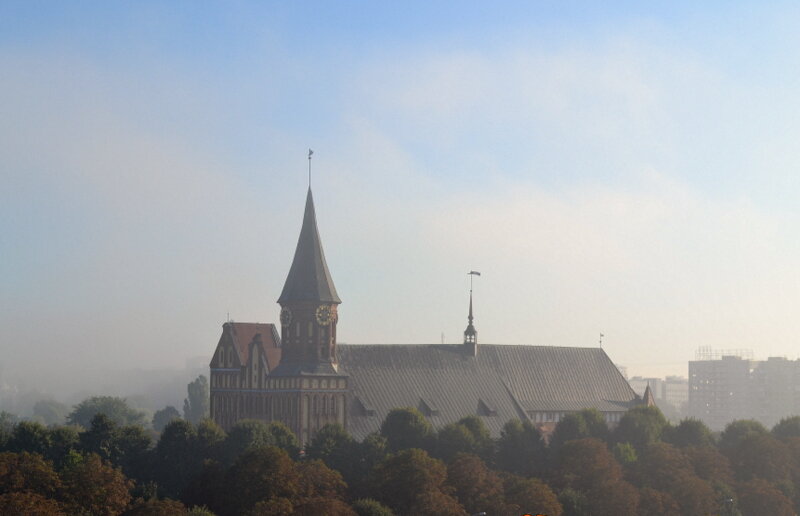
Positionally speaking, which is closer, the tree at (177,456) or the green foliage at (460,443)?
the tree at (177,456)

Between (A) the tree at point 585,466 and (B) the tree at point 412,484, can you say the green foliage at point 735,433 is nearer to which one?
(A) the tree at point 585,466

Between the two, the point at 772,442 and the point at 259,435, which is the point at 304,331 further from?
the point at 772,442

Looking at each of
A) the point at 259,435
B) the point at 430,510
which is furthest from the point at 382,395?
the point at 430,510

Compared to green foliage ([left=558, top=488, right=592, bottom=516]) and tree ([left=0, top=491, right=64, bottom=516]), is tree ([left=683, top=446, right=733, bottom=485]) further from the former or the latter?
tree ([left=0, top=491, right=64, bottom=516])

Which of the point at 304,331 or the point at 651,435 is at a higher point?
the point at 304,331

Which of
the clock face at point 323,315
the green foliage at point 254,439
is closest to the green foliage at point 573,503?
the green foliage at point 254,439

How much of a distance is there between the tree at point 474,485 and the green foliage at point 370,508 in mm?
11446

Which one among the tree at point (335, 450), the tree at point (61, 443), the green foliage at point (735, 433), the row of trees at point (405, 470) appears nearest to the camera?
the row of trees at point (405, 470)

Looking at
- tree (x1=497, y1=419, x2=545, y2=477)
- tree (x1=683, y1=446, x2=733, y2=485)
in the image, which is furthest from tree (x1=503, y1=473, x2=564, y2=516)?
tree (x1=683, y1=446, x2=733, y2=485)

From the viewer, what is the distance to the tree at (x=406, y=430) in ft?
551

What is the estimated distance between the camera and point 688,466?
16075 centimetres

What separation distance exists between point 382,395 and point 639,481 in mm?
44054

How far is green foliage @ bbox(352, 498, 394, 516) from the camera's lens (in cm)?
12231

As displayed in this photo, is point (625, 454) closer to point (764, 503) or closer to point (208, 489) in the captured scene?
point (764, 503)
